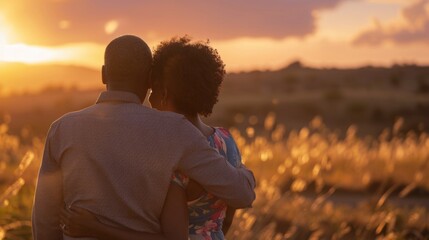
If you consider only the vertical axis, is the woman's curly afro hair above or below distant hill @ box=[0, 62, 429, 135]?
above

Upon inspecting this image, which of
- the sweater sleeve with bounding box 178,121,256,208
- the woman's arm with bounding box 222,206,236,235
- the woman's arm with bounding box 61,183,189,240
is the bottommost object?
the woman's arm with bounding box 222,206,236,235

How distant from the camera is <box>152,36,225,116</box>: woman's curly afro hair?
4145 millimetres

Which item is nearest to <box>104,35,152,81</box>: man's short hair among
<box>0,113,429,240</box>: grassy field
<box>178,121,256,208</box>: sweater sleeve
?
<box>178,121,256,208</box>: sweater sleeve

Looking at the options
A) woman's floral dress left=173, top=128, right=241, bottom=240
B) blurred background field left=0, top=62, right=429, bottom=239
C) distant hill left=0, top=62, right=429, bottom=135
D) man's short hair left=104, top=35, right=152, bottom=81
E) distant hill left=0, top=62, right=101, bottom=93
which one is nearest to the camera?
man's short hair left=104, top=35, right=152, bottom=81

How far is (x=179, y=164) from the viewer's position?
13.3 ft

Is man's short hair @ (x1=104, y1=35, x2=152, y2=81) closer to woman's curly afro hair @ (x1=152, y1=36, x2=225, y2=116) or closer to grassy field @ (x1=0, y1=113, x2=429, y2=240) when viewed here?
woman's curly afro hair @ (x1=152, y1=36, x2=225, y2=116)

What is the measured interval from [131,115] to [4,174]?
9.80 metres

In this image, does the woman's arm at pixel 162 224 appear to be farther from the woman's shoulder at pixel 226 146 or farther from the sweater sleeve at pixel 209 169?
the woman's shoulder at pixel 226 146

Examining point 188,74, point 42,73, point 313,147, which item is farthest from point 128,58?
point 42,73

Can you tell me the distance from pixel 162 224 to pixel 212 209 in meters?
0.32

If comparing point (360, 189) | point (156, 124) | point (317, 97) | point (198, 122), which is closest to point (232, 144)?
point (198, 122)

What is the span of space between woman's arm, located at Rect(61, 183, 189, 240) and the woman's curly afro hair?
0.38 metres

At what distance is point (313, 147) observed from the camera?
18375 millimetres

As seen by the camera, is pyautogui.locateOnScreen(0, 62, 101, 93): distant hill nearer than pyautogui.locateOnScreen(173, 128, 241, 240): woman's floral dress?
No
